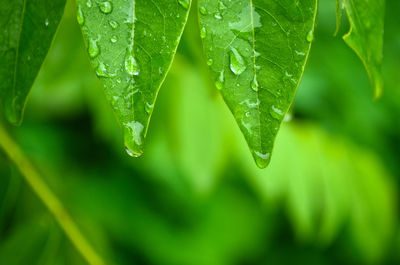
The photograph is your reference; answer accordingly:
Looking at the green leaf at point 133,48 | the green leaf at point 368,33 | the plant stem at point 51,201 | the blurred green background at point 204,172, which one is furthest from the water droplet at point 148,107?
the plant stem at point 51,201

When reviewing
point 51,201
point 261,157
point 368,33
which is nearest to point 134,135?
point 261,157

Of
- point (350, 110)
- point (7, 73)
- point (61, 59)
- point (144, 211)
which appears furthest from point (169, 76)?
point (350, 110)

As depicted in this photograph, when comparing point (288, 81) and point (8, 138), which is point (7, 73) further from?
point (8, 138)

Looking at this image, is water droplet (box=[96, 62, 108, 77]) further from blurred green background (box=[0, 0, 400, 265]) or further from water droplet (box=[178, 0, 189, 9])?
blurred green background (box=[0, 0, 400, 265])

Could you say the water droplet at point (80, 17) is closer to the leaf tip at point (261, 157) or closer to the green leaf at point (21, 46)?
the green leaf at point (21, 46)

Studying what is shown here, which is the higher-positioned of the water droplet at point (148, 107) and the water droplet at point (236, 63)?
the water droplet at point (236, 63)

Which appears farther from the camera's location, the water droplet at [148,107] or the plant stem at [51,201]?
the plant stem at [51,201]

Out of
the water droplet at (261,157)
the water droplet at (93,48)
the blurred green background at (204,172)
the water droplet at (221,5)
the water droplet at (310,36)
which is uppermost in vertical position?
the water droplet at (221,5)

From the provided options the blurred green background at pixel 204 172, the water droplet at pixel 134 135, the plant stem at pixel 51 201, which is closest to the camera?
the water droplet at pixel 134 135
